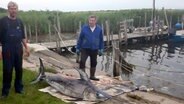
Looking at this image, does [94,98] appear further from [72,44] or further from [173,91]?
[72,44]

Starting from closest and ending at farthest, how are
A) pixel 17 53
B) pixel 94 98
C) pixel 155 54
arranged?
pixel 17 53 → pixel 94 98 → pixel 155 54

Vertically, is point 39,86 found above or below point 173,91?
above

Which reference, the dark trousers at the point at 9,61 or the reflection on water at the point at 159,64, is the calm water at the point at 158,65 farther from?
the dark trousers at the point at 9,61

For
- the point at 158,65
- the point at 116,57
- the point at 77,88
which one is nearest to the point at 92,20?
the point at 77,88

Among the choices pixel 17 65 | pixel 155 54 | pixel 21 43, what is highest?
pixel 21 43

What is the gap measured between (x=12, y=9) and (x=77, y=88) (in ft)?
8.07

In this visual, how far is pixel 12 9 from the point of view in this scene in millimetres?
6277

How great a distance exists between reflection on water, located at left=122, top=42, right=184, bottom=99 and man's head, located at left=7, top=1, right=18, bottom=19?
6708 mm

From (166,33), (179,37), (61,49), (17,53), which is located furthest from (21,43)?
(166,33)

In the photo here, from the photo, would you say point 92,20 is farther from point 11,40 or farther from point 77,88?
point 11,40

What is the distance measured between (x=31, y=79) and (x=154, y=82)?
23.0 ft

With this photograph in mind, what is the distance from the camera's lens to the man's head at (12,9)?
622cm

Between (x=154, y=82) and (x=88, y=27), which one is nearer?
(x=88, y=27)

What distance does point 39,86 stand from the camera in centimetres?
796
